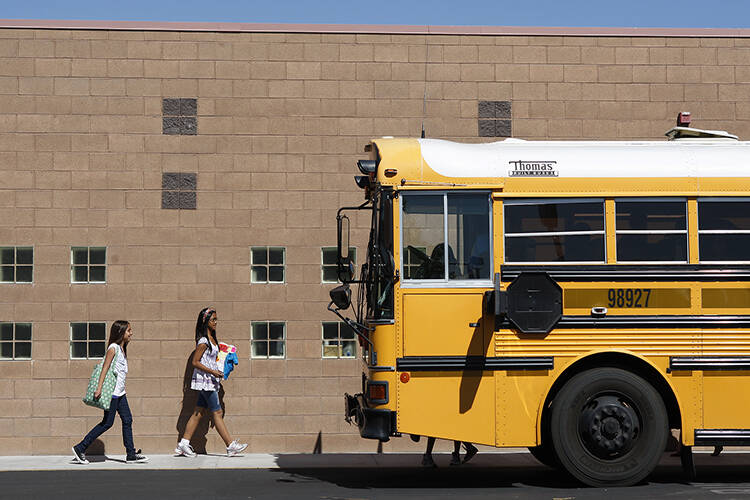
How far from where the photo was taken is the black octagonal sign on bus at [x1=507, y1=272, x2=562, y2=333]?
408 inches

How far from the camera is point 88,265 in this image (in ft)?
44.4

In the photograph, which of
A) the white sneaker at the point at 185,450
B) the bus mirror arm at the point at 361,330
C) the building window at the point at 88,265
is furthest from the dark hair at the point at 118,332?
the bus mirror arm at the point at 361,330

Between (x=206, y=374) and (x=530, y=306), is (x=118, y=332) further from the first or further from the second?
(x=530, y=306)

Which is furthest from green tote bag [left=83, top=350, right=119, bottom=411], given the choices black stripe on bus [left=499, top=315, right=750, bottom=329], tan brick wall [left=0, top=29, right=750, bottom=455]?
black stripe on bus [left=499, top=315, right=750, bottom=329]

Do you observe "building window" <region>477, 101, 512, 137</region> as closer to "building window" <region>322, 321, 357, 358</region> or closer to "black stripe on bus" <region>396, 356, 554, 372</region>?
"building window" <region>322, 321, 357, 358</region>

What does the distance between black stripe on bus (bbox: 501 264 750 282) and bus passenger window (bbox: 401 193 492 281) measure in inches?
13.3

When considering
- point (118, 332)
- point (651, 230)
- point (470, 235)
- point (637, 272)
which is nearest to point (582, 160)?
point (651, 230)

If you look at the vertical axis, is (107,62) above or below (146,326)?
above

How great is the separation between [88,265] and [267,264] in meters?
2.22

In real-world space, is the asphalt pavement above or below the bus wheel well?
below

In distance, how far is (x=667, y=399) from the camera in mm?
10578

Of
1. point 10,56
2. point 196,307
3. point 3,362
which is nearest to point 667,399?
point 196,307

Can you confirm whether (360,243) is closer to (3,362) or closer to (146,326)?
(146,326)

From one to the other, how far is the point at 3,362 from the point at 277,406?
3411 millimetres
